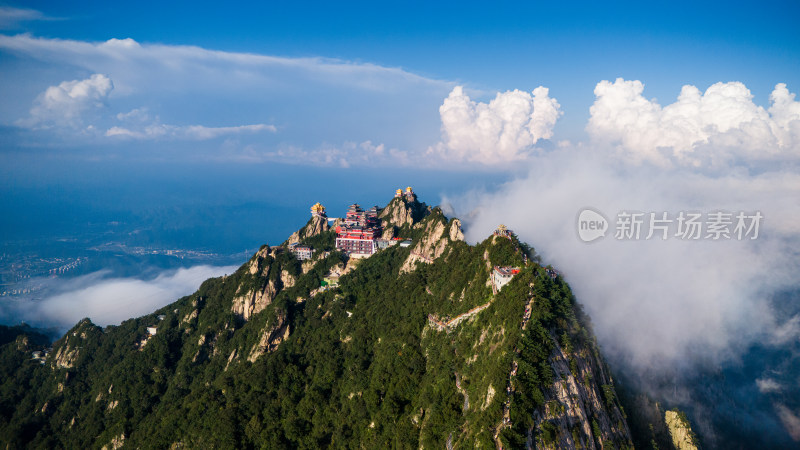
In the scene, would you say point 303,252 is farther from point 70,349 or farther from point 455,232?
point 70,349

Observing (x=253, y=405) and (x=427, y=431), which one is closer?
(x=427, y=431)

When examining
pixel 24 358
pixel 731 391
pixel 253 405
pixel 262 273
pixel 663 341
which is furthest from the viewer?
pixel 24 358

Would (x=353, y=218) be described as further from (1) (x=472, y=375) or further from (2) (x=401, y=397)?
(1) (x=472, y=375)

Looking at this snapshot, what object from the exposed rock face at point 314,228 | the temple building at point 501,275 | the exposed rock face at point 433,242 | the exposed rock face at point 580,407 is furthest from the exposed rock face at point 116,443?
the exposed rock face at point 580,407

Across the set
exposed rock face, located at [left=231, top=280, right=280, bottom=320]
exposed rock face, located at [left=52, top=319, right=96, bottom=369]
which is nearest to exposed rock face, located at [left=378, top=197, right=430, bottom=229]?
exposed rock face, located at [left=231, top=280, right=280, bottom=320]

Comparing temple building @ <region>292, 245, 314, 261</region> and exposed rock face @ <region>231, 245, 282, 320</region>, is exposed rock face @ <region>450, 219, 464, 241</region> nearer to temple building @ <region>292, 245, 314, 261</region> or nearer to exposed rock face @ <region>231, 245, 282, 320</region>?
temple building @ <region>292, 245, 314, 261</region>

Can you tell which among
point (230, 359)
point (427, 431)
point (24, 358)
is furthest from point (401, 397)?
point (24, 358)
